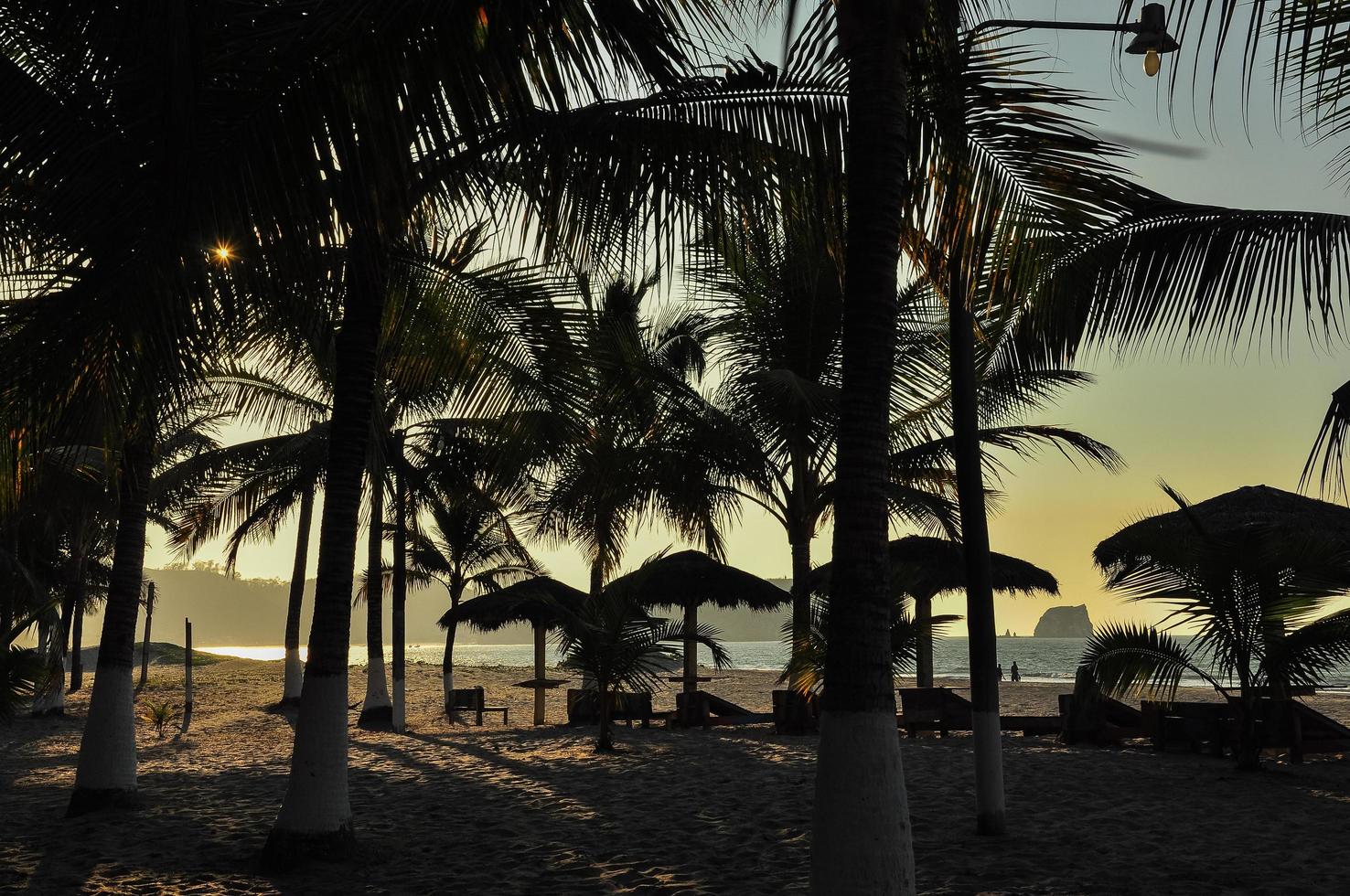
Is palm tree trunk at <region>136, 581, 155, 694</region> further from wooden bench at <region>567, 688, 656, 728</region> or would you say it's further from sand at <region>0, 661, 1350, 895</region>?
sand at <region>0, 661, 1350, 895</region>

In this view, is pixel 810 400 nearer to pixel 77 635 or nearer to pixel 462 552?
pixel 462 552

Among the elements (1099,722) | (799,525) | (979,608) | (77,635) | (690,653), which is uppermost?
(799,525)

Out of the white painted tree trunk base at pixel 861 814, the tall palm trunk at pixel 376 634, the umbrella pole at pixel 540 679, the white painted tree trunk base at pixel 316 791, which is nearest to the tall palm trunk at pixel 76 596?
the tall palm trunk at pixel 376 634

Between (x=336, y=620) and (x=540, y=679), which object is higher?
(x=336, y=620)

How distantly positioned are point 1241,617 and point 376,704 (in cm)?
1365

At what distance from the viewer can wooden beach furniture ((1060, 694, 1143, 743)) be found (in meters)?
13.0

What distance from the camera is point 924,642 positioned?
47.7ft

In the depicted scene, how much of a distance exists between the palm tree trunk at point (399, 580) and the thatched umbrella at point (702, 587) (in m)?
4.48

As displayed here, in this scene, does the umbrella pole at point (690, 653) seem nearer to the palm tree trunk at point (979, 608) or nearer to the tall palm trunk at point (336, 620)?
the palm tree trunk at point (979, 608)

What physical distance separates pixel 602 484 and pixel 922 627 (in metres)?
4.78

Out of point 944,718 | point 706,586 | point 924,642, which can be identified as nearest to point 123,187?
point 924,642

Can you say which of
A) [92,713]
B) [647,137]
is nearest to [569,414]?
[647,137]

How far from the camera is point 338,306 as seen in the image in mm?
8133

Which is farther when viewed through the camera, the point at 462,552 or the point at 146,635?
the point at 146,635
